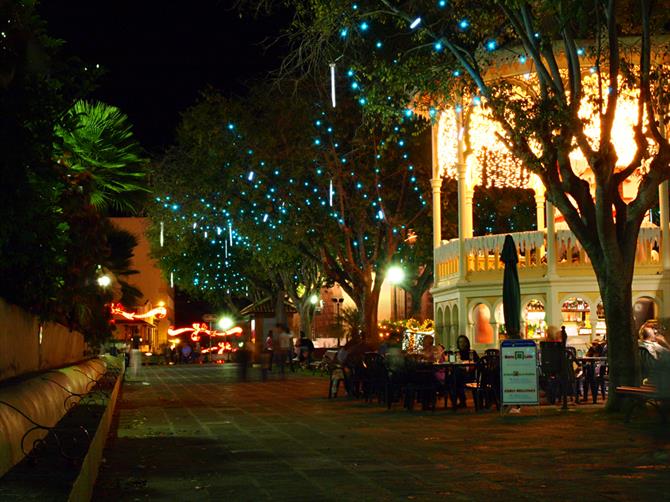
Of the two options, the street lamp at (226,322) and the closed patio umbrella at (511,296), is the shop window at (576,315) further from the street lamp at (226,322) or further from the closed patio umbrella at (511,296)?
the street lamp at (226,322)

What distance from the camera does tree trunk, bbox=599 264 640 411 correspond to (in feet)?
52.0

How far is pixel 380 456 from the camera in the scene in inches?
442

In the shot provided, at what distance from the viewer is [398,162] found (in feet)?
116

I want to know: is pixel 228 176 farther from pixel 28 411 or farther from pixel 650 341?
pixel 28 411

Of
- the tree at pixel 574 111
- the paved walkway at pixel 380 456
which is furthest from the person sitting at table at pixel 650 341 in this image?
the tree at pixel 574 111

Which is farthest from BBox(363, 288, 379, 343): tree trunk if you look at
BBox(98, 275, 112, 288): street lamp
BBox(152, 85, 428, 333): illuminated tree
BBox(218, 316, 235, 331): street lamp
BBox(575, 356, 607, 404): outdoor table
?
BBox(218, 316, 235, 331): street lamp

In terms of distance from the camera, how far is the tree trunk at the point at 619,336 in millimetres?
15836

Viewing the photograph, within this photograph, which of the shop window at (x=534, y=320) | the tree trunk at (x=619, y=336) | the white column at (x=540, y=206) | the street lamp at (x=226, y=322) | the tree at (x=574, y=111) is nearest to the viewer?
the tree at (x=574, y=111)

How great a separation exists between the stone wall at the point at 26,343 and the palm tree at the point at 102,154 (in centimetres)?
228

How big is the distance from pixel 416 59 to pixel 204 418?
7153 millimetres

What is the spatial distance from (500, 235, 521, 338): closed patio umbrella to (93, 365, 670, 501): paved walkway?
158 centimetres

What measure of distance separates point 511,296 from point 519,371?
2.10m

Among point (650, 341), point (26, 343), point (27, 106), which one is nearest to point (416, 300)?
point (650, 341)

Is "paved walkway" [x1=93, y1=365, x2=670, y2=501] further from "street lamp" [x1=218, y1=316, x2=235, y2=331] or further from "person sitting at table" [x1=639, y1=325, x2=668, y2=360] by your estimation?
"street lamp" [x1=218, y1=316, x2=235, y2=331]
